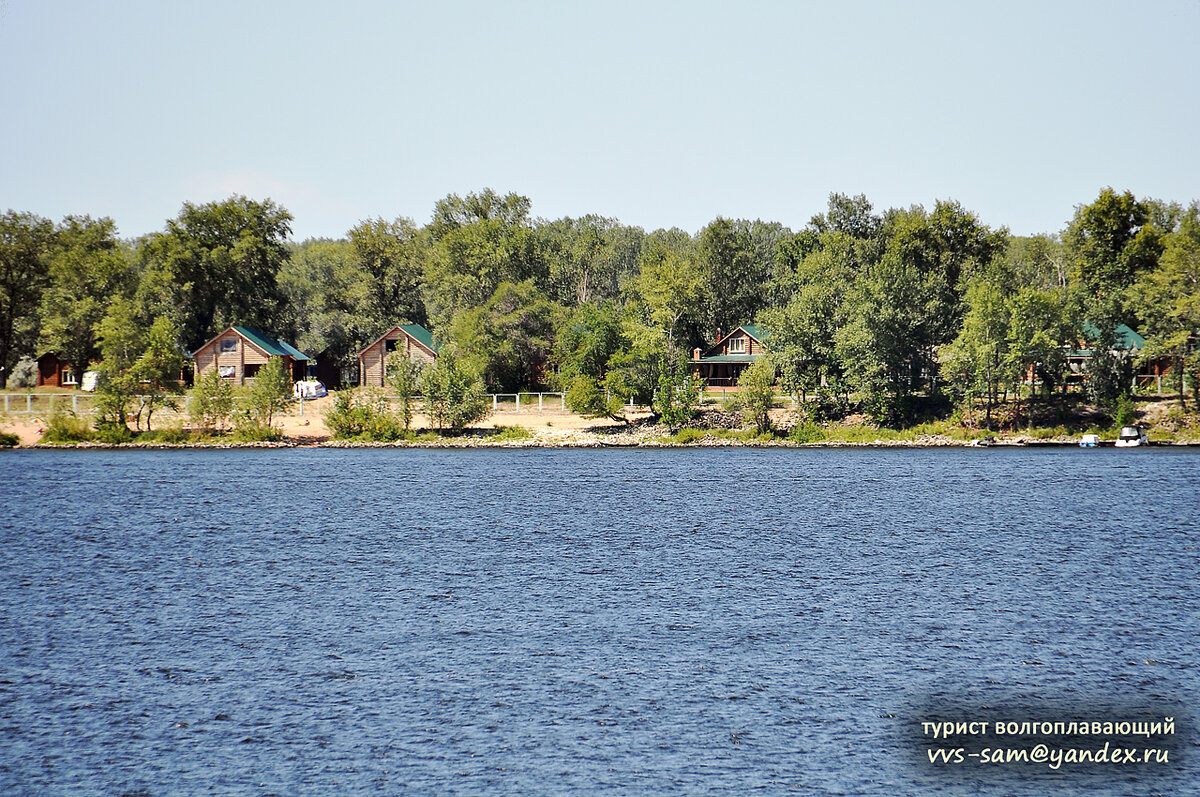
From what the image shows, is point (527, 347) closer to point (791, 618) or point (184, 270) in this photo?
point (184, 270)

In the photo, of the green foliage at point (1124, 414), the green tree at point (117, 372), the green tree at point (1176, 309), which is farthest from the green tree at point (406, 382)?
the green tree at point (1176, 309)

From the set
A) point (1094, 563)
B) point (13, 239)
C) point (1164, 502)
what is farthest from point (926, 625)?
point (13, 239)

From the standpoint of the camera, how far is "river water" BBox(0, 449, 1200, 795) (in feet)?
57.6

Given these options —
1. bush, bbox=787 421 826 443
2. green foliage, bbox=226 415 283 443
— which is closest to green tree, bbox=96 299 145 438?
green foliage, bbox=226 415 283 443

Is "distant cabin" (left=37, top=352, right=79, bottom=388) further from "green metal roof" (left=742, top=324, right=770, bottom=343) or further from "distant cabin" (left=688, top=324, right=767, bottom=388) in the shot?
"green metal roof" (left=742, top=324, right=770, bottom=343)

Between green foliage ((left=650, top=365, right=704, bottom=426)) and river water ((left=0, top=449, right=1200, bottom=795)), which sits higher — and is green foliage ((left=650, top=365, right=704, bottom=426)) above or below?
above

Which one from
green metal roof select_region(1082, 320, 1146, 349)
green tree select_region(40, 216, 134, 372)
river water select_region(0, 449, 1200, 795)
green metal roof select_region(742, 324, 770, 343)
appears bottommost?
river water select_region(0, 449, 1200, 795)

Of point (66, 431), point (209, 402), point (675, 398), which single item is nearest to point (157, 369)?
point (209, 402)

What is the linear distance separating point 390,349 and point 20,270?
42.6m

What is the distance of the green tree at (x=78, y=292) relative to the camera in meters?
101

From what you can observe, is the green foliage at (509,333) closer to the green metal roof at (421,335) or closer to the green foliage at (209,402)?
the green metal roof at (421,335)

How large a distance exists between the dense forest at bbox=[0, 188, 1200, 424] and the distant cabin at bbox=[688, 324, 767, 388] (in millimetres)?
4079

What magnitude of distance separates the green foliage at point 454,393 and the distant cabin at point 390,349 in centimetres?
1779

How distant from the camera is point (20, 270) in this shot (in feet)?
358
